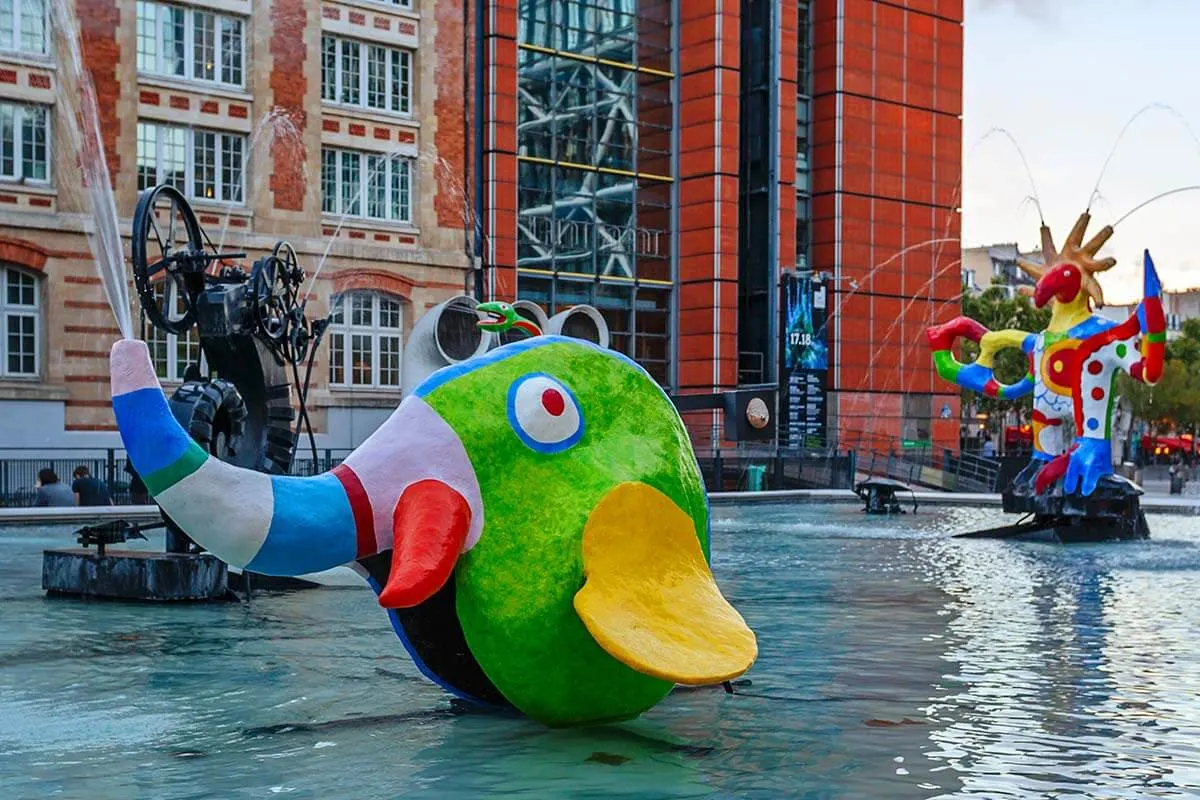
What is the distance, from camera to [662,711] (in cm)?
870

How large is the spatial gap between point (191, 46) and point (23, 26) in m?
4.09

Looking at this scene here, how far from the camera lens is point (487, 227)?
152 ft

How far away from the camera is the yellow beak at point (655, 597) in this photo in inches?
278

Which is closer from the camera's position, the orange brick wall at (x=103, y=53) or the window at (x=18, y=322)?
the window at (x=18, y=322)

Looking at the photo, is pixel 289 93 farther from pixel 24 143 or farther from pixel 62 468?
pixel 62 468

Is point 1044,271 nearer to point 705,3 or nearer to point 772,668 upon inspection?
point 772,668

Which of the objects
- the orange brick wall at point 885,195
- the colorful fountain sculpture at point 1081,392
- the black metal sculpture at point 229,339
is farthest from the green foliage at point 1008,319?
the black metal sculpture at point 229,339

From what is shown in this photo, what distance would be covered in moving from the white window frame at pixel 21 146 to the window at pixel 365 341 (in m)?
8.15

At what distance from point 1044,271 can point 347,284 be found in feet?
68.6

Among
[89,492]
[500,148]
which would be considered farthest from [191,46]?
[89,492]

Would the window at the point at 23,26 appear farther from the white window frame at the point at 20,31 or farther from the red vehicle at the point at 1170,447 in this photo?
the red vehicle at the point at 1170,447

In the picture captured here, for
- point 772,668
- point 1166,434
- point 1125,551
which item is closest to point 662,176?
point 1125,551

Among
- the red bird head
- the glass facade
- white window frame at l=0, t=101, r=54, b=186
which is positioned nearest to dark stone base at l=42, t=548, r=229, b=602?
the red bird head

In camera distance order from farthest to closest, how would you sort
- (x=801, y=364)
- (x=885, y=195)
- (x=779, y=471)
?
1. (x=885, y=195)
2. (x=801, y=364)
3. (x=779, y=471)
